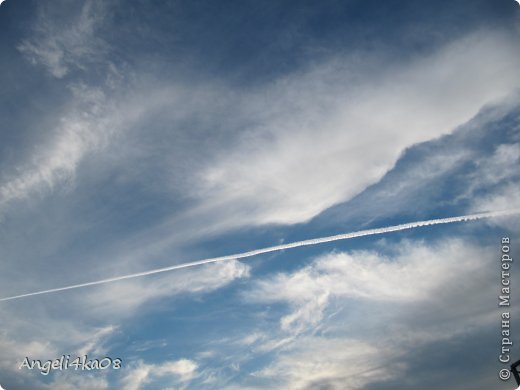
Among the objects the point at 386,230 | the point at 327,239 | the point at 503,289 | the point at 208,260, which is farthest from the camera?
the point at 208,260

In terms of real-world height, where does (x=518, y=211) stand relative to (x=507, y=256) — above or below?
above

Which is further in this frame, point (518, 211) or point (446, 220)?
point (446, 220)

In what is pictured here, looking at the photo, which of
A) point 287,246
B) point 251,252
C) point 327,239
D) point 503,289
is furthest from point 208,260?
point 503,289

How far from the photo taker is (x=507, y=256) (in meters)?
32.5

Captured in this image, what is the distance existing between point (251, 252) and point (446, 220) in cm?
3436

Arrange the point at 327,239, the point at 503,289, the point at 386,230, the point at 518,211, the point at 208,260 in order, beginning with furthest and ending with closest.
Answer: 1. the point at 208,260
2. the point at 327,239
3. the point at 386,230
4. the point at 518,211
5. the point at 503,289

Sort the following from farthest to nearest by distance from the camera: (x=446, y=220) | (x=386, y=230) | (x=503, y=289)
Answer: (x=386, y=230)
(x=446, y=220)
(x=503, y=289)

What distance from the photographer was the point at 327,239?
5378 cm

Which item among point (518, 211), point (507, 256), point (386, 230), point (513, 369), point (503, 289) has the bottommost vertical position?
point (513, 369)

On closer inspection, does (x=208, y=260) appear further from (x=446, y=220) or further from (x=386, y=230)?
(x=446, y=220)

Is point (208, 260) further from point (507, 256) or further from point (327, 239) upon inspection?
point (507, 256)

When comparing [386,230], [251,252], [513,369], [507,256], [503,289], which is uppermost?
[251,252]

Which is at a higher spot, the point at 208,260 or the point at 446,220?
the point at 208,260

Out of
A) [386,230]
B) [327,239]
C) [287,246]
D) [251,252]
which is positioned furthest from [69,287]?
[386,230]
